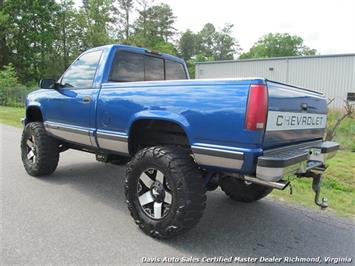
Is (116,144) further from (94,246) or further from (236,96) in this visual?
(236,96)

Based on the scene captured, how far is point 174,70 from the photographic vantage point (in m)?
5.68

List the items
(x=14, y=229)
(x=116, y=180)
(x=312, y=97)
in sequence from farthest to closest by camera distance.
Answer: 1. (x=116, y=180)
2. (x=312, y=97)
3. (x=14, y=229)

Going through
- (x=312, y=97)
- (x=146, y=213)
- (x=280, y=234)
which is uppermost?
(x=312, y=97)

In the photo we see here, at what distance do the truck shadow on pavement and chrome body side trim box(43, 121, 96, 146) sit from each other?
2.57 ft

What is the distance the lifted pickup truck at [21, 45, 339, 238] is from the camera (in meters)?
3.17

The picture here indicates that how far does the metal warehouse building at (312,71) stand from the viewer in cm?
2433

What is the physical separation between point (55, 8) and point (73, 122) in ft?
154

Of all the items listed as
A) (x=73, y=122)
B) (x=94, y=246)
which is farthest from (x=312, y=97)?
(x=73, y=122)

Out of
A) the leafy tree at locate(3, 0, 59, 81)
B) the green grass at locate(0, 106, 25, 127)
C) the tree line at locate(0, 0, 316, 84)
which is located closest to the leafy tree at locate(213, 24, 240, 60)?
the tree line at locate(0, 0, 316, 84)

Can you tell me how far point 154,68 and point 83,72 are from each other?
102cm

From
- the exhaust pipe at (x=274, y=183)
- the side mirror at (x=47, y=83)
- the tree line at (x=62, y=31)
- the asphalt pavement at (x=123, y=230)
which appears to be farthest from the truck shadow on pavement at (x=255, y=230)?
the tree line at (x=62, y=31)

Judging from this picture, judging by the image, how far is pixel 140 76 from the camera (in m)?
5.06

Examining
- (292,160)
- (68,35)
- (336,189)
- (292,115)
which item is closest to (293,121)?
(292,115)

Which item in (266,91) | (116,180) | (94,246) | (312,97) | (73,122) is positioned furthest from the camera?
(116,180)
